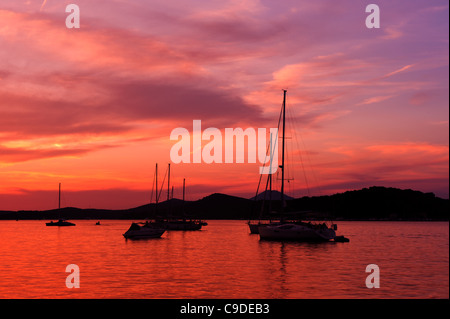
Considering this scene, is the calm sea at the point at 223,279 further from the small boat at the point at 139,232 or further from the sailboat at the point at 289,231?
the small boat at the point at 139,232

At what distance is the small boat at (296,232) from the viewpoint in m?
68.5

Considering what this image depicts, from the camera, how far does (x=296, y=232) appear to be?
224ft

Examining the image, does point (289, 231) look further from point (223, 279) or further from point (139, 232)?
point (223, 279)

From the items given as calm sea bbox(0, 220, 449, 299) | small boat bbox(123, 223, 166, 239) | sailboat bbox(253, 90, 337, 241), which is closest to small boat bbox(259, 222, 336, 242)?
sailboat bbox(253, 90, 337, 241)

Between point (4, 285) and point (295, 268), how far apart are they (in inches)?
901

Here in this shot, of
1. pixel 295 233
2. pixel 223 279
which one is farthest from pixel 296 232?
pixel 223 279

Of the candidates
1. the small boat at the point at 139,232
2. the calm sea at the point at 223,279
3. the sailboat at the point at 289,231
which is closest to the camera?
the calm sea at the point at 223,279

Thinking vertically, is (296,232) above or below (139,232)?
above

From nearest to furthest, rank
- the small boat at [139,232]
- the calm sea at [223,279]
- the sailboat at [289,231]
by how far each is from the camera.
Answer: the calm sea at [223,279]
the sailboat at [289,231]
the small boat at [139,232]

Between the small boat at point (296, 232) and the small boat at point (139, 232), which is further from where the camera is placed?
the small boat at point (139, 232)

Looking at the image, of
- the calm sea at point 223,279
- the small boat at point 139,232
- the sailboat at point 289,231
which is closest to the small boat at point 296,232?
the sailboat at point 289,231
